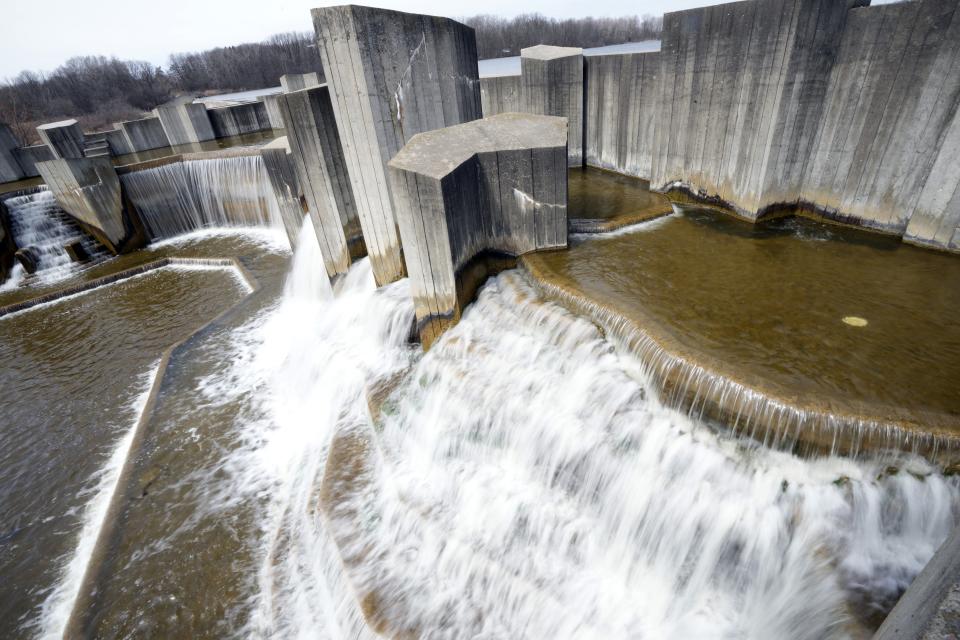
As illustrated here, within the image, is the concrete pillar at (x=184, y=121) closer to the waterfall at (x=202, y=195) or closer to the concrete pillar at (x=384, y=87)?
the waterfall at (x=202, y=195)

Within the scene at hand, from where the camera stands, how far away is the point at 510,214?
6.24m

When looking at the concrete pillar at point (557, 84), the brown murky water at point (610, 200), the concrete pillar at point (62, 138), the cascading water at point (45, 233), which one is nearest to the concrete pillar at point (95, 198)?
the cascading water at point (45, 233)

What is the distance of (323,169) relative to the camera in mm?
7285

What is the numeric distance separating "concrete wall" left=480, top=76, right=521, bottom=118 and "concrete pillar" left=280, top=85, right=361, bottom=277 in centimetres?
591

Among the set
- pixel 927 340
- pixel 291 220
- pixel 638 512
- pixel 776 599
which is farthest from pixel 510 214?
pixel 291 220

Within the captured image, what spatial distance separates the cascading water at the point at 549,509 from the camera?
3043mm

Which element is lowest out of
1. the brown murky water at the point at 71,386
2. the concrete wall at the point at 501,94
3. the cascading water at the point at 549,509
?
the brown murky water at the point at 71,386

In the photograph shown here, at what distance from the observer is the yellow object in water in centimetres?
438

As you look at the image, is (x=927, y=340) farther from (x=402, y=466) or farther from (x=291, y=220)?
(x=291, y=220)

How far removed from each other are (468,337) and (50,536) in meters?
5.43

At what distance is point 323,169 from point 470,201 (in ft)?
9.58

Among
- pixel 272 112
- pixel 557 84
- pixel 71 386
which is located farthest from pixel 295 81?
pixel 71 386

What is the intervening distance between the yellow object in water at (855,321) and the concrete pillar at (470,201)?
327 cm

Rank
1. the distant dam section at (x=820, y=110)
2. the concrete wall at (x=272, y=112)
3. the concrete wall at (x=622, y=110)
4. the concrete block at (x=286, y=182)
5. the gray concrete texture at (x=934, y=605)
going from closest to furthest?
1. the gray concrete texture at (x=934, y=605)
2. the distant dam section at (x=820, y=110)
3. the concrete wall at (x=622, y=110)
4. the concrete block at (x=286, y=182)
5. the concrete wall at (x=272, y=112)
